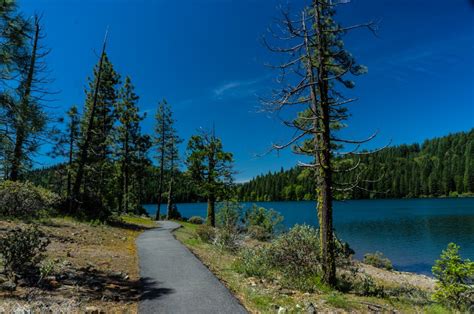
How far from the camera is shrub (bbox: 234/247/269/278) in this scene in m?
8.80

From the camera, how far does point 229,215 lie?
1616 centimetres

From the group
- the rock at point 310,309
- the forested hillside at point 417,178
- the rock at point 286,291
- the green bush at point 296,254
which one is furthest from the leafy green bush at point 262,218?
the forested hillside at point 417,178

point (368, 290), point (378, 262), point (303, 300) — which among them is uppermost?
point (303, 300)

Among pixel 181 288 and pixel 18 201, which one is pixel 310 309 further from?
pixel 18 201

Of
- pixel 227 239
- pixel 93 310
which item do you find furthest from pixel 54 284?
pixel 227 239

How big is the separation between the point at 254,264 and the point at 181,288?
9.70 feet

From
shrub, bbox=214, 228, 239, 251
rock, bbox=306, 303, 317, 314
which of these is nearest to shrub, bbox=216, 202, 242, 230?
shrub, bbox=214, 228, 239, 251

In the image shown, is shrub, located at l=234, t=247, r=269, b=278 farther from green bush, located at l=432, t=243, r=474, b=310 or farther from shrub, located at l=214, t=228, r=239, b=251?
green bush, located at l=432, t=243, r=474, b=310

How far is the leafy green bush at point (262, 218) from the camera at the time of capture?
27281 mm

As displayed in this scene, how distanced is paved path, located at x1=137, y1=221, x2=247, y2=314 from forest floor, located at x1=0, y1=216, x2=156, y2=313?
29cm

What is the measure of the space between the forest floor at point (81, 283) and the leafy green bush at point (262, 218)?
57.4ft

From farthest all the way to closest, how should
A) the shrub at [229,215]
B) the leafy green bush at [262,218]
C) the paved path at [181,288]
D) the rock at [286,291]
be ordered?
the leafy green bush at [262,218]
the shrub at [229,215]
the rock at [286,291]
the paved path at [181,288]

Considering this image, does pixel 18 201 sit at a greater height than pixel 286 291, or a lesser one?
greater

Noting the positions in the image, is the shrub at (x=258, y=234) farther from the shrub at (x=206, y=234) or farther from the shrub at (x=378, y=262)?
the shrub at (x=206, y=234)
